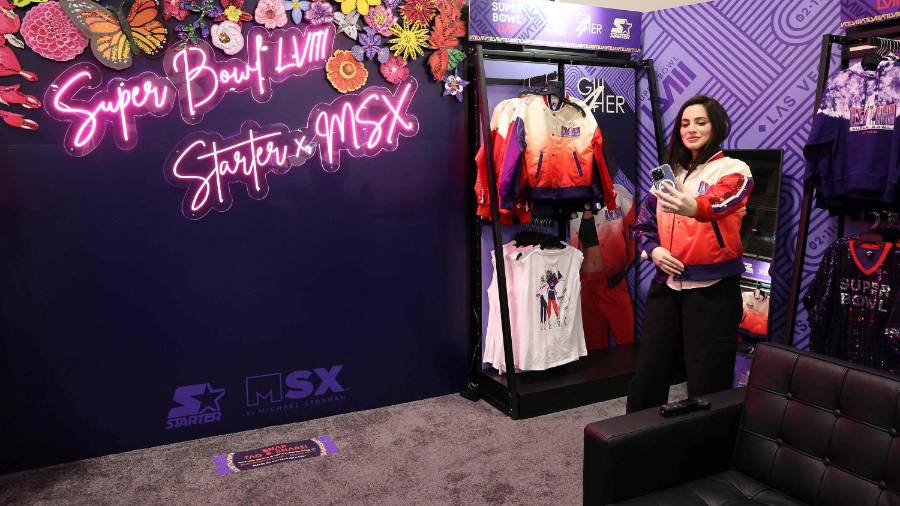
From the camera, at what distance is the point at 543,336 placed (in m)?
3.73

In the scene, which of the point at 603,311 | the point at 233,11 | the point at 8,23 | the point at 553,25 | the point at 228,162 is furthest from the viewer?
the point at 603,311

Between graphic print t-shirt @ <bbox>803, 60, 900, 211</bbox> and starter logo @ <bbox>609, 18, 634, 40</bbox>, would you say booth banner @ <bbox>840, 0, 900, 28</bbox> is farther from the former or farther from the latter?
starter logo @ <bbox>609, 18, 634, 40</bbox>

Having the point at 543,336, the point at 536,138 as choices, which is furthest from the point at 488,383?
the point at 536,138

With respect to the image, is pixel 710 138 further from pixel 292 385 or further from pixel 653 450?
pixel 292 385

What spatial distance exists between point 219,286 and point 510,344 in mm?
1545

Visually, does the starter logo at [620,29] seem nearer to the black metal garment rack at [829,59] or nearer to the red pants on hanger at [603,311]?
the black metal garment rack at [829,59]

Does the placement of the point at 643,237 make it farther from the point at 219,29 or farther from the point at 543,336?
the point at 219,29

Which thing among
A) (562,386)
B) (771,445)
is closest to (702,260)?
(771,445)

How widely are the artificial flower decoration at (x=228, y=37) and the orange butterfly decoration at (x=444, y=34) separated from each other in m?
1.00

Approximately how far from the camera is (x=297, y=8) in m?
3.25

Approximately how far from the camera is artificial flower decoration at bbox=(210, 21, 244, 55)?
3119 millimetres

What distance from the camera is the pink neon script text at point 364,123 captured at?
11.2 ft

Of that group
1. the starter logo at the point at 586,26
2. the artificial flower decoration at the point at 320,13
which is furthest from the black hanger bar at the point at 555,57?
the artificial flower decoration at the point at 320,13

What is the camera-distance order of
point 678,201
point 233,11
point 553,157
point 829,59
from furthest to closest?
1. point 553,157
2. point 233,11
3. point 829,59
4. point 678,201
